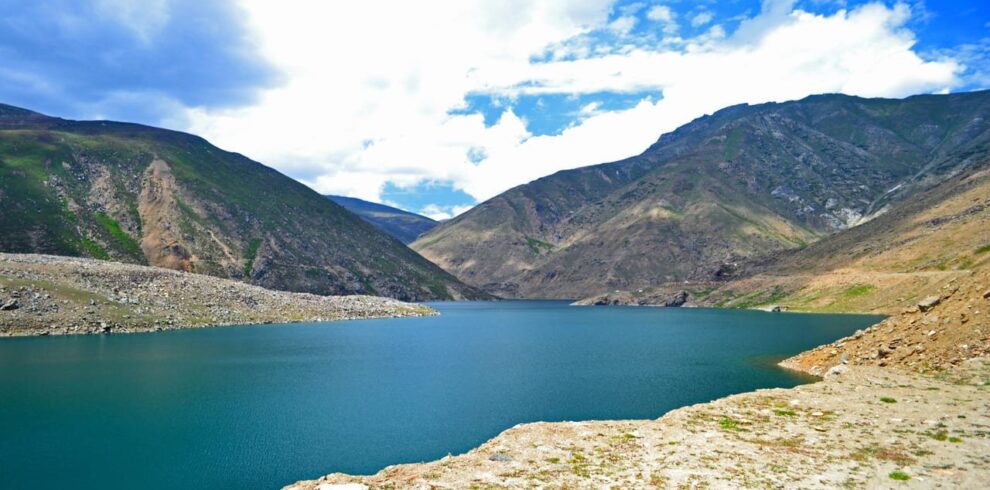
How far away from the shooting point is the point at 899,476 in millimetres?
22125

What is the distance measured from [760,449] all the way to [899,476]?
5.94m

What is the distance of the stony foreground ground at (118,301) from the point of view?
93.4m

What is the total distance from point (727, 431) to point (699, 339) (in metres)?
70.4

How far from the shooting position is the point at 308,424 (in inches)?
A: 1639

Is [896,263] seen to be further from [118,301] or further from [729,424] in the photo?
[118,301]

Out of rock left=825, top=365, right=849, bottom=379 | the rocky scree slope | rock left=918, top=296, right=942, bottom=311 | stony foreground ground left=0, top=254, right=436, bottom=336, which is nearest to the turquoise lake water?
rock left=825, top=365, right=849, bottom=379

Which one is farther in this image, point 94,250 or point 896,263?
point 94,250

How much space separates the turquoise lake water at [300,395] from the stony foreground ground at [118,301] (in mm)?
8160

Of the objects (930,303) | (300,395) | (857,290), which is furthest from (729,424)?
(857,290)

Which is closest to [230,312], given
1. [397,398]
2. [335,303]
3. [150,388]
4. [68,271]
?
[68,271]

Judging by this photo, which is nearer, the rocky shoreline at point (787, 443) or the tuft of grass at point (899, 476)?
the tuft of grass at point (899, 476)

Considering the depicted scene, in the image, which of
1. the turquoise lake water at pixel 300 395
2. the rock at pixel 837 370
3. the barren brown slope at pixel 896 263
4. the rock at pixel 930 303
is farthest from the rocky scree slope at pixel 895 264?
the rock at pixel 837 370

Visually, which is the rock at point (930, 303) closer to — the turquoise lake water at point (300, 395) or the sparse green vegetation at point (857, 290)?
the turquoise lake water at point (300, 395)

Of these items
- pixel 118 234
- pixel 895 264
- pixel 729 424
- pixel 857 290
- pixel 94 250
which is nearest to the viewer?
pixel 729 424
